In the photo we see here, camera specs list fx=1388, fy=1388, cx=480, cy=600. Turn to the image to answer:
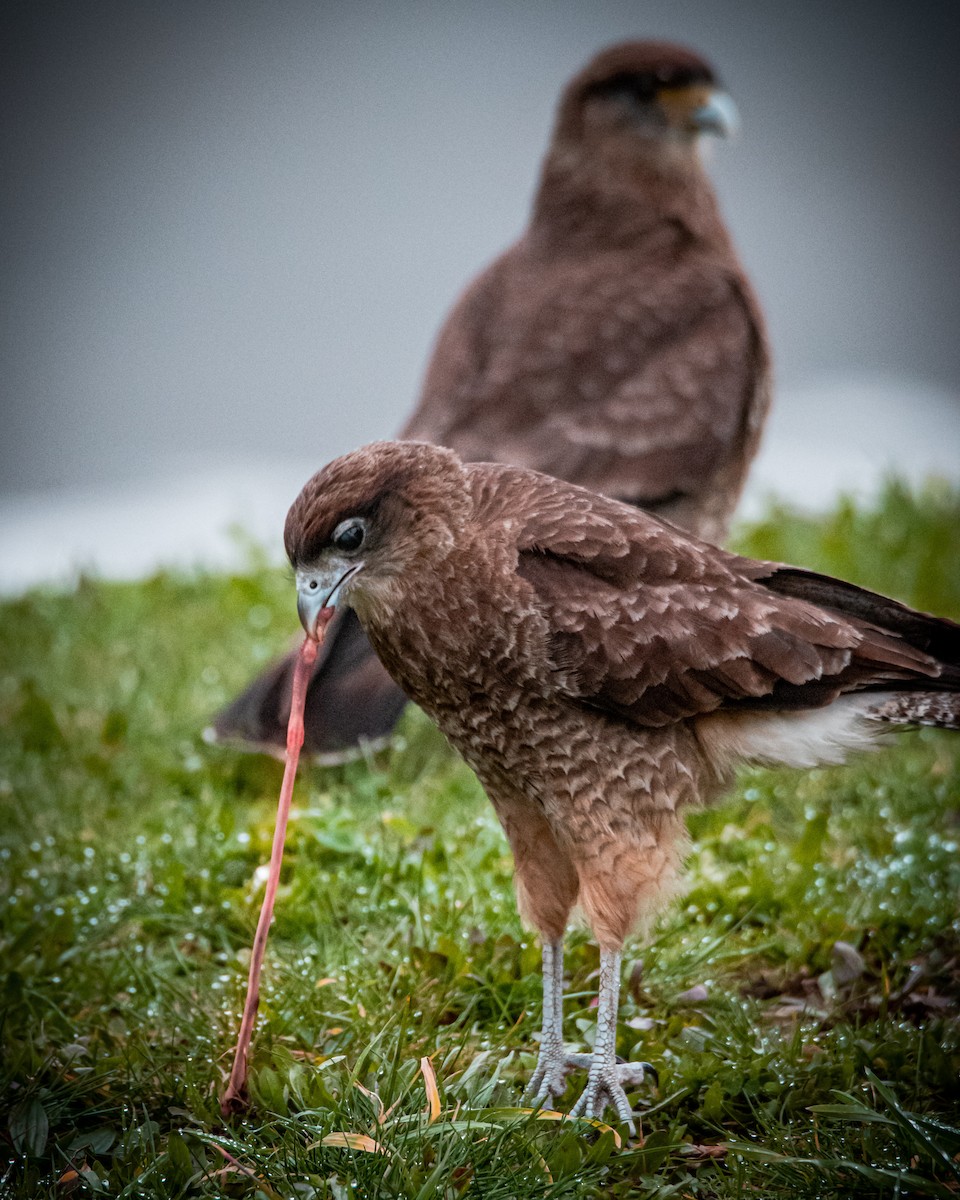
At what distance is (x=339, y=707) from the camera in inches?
178

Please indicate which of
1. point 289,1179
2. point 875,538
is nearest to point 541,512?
point 289,1179

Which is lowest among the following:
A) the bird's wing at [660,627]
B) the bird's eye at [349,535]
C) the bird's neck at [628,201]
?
the bird's wing at [660,627]

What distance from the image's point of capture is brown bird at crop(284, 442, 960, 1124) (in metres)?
3.04

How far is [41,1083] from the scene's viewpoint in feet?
10.3

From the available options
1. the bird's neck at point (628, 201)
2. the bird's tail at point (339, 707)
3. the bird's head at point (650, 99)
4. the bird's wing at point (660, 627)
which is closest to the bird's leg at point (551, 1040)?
the bird's wing at point (660, 627)

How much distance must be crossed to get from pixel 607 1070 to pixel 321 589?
4.01 ft

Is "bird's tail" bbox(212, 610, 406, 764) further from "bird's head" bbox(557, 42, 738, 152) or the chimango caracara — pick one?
"bird's head" bbox(557, 42, 738, 152)

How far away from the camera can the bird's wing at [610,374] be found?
4906mm

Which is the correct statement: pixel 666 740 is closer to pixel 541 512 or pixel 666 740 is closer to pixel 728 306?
pixel 541 512

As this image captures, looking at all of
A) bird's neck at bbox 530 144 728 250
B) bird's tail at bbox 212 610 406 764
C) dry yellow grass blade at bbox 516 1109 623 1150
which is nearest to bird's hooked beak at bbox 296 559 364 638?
dry yellow grass blade at bbox 516 1109 623 1150

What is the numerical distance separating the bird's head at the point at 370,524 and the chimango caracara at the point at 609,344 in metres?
1.42

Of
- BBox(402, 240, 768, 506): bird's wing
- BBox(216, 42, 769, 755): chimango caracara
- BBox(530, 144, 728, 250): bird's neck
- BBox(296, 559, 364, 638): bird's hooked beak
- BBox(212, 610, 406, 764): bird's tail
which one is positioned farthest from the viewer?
BBox(530, 144, 728, 250): bird's neck

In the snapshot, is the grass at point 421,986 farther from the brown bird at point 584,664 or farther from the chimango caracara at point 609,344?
the chimango caracara at point 609,344

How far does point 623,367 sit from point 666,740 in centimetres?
227
